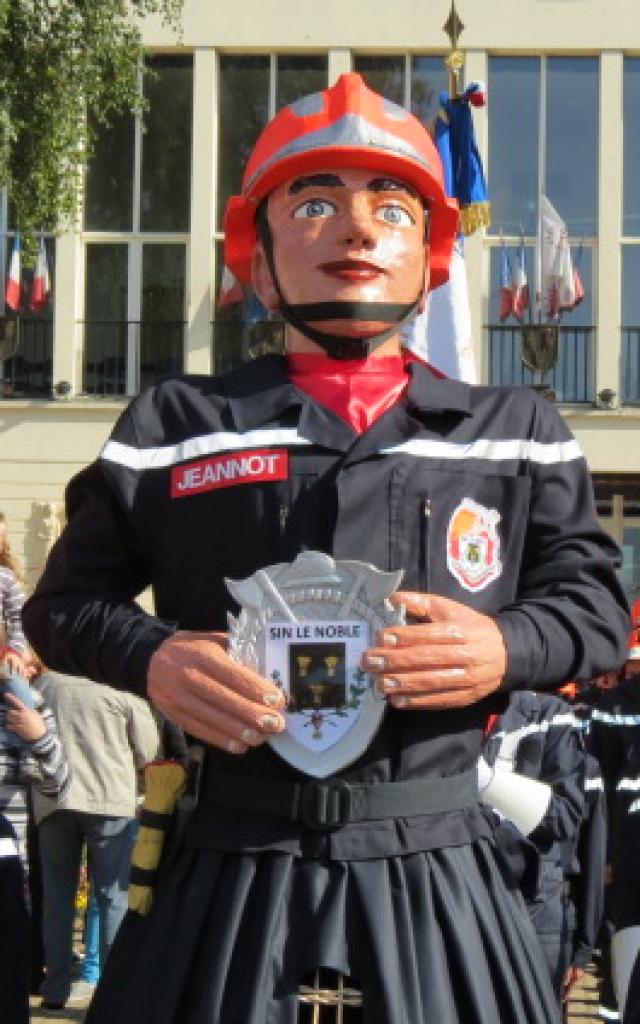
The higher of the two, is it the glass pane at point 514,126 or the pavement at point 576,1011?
the glass pane at point 514,126

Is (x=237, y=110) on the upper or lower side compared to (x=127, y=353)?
upper

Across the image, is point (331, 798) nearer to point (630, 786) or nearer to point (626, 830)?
point (626, 830)

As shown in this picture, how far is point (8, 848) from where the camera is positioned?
5574mm

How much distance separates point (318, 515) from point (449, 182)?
5.93m

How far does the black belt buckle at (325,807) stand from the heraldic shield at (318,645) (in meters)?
0.03

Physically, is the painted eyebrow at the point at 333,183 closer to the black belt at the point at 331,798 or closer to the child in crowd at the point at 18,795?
the black belt at the point at 331,798

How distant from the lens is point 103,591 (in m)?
2.99

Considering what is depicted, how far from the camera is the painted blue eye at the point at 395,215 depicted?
3.14 meters

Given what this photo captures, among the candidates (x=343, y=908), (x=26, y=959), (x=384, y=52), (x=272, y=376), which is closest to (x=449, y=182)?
(x=26, y=959)

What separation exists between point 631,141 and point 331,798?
65.7 ft

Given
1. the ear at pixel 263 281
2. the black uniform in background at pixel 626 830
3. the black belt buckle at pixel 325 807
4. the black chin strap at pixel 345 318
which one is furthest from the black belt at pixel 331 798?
the black uniform in background at pixel 626 830

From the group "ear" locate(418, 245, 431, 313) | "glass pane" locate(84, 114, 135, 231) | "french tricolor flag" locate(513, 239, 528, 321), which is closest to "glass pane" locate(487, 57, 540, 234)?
"french tricolor flag" locate(513, 239, 528, 321)

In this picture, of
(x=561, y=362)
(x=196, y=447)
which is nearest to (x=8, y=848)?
(x=196, y=447)

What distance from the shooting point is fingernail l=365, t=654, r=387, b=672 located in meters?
2.66
